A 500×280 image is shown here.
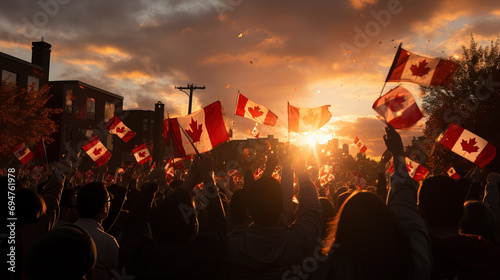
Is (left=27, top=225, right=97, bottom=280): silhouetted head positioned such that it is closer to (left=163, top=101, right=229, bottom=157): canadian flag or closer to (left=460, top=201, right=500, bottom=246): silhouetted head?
(left=460, top=201, right=500, bottom=246): silhouetted head

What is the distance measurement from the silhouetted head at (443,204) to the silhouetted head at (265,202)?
42.4 inches

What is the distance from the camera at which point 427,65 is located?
8.62m

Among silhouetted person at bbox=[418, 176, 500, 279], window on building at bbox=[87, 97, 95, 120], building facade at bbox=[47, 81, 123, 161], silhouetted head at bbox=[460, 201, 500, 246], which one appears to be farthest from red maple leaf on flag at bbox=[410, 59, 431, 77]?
window on building at bbox=[87, 97, 95, 120]

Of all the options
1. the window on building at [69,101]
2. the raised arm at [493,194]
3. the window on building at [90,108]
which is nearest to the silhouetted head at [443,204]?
the raised arm at [493,194]

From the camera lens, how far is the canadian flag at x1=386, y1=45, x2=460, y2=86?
27.2 feet

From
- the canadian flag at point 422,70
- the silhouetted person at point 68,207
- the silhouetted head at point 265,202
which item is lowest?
the silhouetted person at point 68,207

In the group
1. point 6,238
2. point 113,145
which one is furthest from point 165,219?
point 113,145

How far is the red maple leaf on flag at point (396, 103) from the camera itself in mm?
9156

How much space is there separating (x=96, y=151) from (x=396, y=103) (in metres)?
11.4

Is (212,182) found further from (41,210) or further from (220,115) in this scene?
→ (220,115)

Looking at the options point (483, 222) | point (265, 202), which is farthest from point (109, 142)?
point (265, 202)

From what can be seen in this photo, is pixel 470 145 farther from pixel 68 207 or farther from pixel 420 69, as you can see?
pixel 68 207

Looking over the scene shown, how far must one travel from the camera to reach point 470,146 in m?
11.0

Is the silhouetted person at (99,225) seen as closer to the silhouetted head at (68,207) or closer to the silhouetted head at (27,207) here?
the silhouetted head at (27,207)
